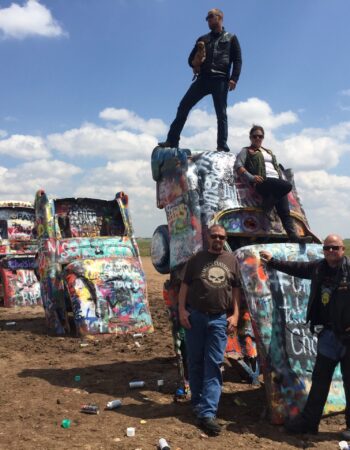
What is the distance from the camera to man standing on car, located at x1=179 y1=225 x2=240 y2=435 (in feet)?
15.3

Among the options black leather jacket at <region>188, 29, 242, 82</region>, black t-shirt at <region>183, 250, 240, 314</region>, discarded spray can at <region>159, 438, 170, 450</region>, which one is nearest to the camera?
discarded spray can at <region>159, 438, 170, 450</region>

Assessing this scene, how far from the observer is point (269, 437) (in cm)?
443

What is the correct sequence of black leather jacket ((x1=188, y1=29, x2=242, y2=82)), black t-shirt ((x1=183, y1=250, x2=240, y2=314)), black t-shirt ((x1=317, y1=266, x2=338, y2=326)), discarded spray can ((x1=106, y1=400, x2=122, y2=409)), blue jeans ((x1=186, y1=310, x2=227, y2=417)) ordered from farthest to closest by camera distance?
black leather jacket ((x1=188, y1=29, x2=242, y2=82)), discarded spray can ((x1=106, y1=400, x2=122, y2=409)), black t-shirt ((x1=183, y1=250, x2=240, y2=314)), blue jeans ((x1=186, y1=310, x2=227, y2=417)), black t-shirt ((x1=317, y1=266, x2=338, y2=326))

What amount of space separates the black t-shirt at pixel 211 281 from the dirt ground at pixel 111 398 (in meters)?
1.13

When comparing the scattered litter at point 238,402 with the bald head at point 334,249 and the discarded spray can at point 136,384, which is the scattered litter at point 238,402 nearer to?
the discarded spray can at point 136,384

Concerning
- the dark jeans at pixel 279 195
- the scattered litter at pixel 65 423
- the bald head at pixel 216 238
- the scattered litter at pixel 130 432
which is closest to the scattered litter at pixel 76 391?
the scattered litter at pixel 65 423

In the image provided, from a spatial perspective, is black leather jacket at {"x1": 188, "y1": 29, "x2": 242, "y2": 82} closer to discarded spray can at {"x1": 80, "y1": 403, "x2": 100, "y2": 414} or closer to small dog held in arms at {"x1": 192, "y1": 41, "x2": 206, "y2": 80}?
small dog held in arms at {"x1": 192, "y1": 41, "x2": 206, "y2": 80}

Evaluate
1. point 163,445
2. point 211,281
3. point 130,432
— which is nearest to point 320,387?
point 211,281

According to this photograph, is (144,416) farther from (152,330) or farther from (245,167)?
(152,330)

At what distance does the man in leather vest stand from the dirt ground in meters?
3.18

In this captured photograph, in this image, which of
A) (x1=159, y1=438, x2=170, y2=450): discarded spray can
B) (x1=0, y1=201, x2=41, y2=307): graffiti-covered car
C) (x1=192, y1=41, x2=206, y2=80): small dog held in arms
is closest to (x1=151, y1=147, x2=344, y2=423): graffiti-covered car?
(x1=159, y1=438, x2=170, y2=450): discarded spray can

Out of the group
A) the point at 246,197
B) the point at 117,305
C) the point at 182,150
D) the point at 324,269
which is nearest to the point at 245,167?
the point at 246,197

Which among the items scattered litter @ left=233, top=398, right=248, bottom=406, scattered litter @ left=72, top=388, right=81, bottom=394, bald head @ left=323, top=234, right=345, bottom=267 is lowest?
scattered litter @ left=233, top=398, right=248, bottom=406

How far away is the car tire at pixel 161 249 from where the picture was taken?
648cm
